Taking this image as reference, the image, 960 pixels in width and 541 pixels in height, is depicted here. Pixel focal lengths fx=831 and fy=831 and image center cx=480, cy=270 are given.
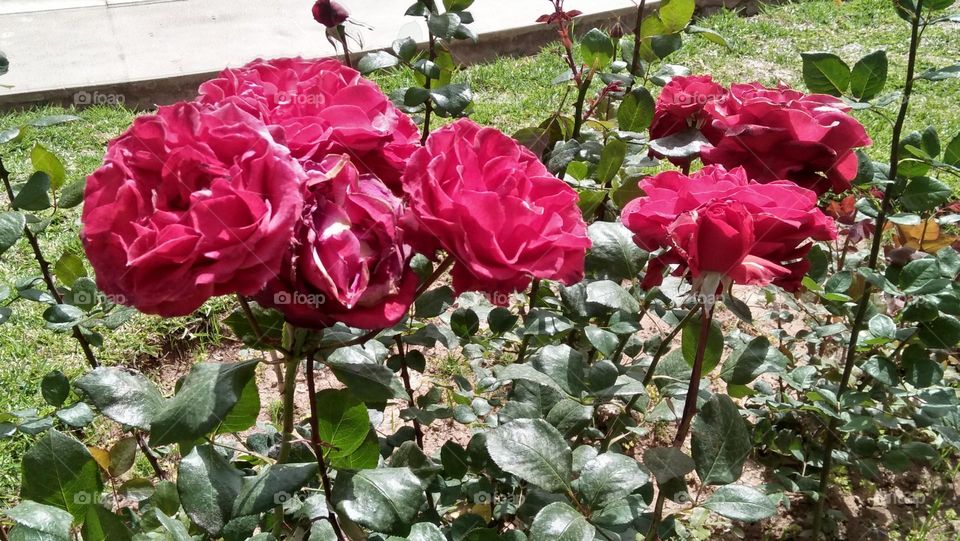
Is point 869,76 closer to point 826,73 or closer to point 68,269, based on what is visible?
point 826,73

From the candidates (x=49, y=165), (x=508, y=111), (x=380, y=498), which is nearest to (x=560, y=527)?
(x=380, y=498)

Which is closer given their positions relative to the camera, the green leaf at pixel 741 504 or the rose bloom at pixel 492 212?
the rose bloom at pixel 492 212

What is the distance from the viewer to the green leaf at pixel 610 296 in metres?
1.13

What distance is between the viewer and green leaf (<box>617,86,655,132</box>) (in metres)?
1.46

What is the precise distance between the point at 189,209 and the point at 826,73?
3.25 ft

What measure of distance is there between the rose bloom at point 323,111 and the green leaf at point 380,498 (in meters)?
0.35

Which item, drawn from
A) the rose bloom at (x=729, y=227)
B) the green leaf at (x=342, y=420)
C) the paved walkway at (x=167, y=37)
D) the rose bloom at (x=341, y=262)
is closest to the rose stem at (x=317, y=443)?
the green leaf at (x=342, y=420)

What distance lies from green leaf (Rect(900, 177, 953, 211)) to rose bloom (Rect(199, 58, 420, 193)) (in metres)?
0.89

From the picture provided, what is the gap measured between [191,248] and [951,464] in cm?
214

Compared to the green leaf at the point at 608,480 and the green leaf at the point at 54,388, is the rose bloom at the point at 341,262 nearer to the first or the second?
the green leaf at the point at 608,480

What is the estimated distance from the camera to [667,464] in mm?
1041

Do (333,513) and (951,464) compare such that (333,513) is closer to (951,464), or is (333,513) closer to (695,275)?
(695,275)

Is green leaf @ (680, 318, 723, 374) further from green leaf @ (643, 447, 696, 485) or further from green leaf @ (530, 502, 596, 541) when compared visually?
green leaf @ (530, 502, 596, 541)

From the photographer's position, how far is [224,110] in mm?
749
